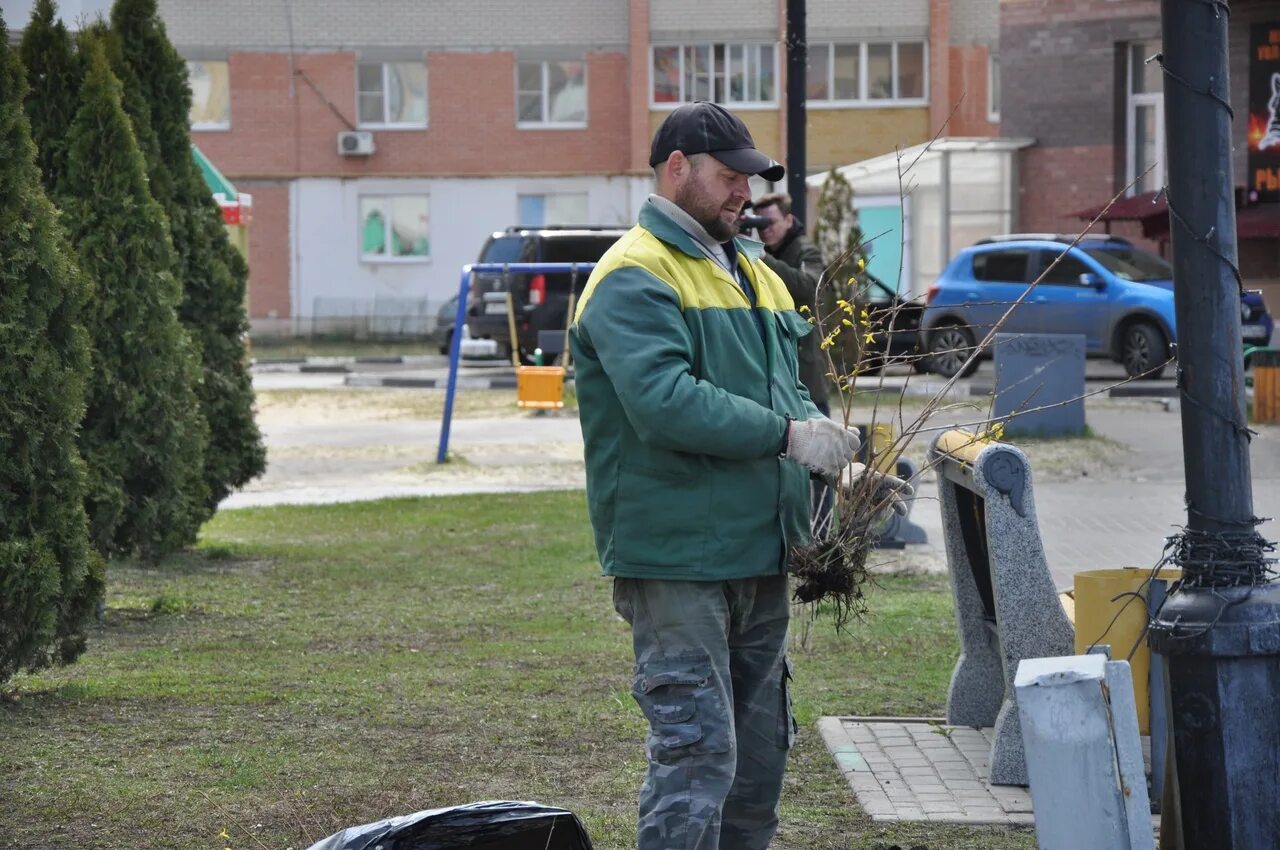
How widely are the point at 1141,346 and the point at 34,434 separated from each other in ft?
61.8

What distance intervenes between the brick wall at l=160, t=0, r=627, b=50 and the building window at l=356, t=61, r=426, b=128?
1.97 ft

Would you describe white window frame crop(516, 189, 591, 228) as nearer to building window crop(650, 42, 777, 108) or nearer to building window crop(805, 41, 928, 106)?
building window crop(650, 42, 777, 108)

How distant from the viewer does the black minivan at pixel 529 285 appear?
26719mm

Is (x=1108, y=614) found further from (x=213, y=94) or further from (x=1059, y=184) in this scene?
(x=213, y=94)

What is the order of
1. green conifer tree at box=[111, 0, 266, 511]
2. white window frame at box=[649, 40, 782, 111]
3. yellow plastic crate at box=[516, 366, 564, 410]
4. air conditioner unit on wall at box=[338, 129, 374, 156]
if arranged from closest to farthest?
1. green conifer tree at box=[111, 0, 266, 511]
2. yellow plastic crate at box=[516, 366, 564, 410]
3. air conditioner unit on wall at box=[338, 129, 374, 156]
4. white window frame at box=[649, 40, 782, 111]

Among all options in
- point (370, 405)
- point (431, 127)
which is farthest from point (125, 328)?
point (431, 127)

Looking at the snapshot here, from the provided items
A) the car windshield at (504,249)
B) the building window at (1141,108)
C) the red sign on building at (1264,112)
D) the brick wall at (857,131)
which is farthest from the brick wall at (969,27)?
the red sign on building at (1264,112)

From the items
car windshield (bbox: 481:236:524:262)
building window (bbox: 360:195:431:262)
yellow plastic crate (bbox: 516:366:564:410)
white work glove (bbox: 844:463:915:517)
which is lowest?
yellow plastic crate (bbox: 516:366:564:410)

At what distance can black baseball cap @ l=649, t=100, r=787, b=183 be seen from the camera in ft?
12.8

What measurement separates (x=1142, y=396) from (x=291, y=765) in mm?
18055

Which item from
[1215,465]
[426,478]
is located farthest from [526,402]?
[1215,465]

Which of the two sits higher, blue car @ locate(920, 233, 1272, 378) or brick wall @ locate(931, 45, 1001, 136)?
brick wall @ locate(931, 45, 1001, 136)

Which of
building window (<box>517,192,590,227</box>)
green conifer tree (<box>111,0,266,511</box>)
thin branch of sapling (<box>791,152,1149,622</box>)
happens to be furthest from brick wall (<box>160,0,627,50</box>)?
thin branch of sapling (<box>791,152,1149,622</box>)

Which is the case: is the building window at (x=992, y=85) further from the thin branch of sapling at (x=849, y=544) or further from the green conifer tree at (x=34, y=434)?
the thin branch of sapling at (x=849, y=544)
